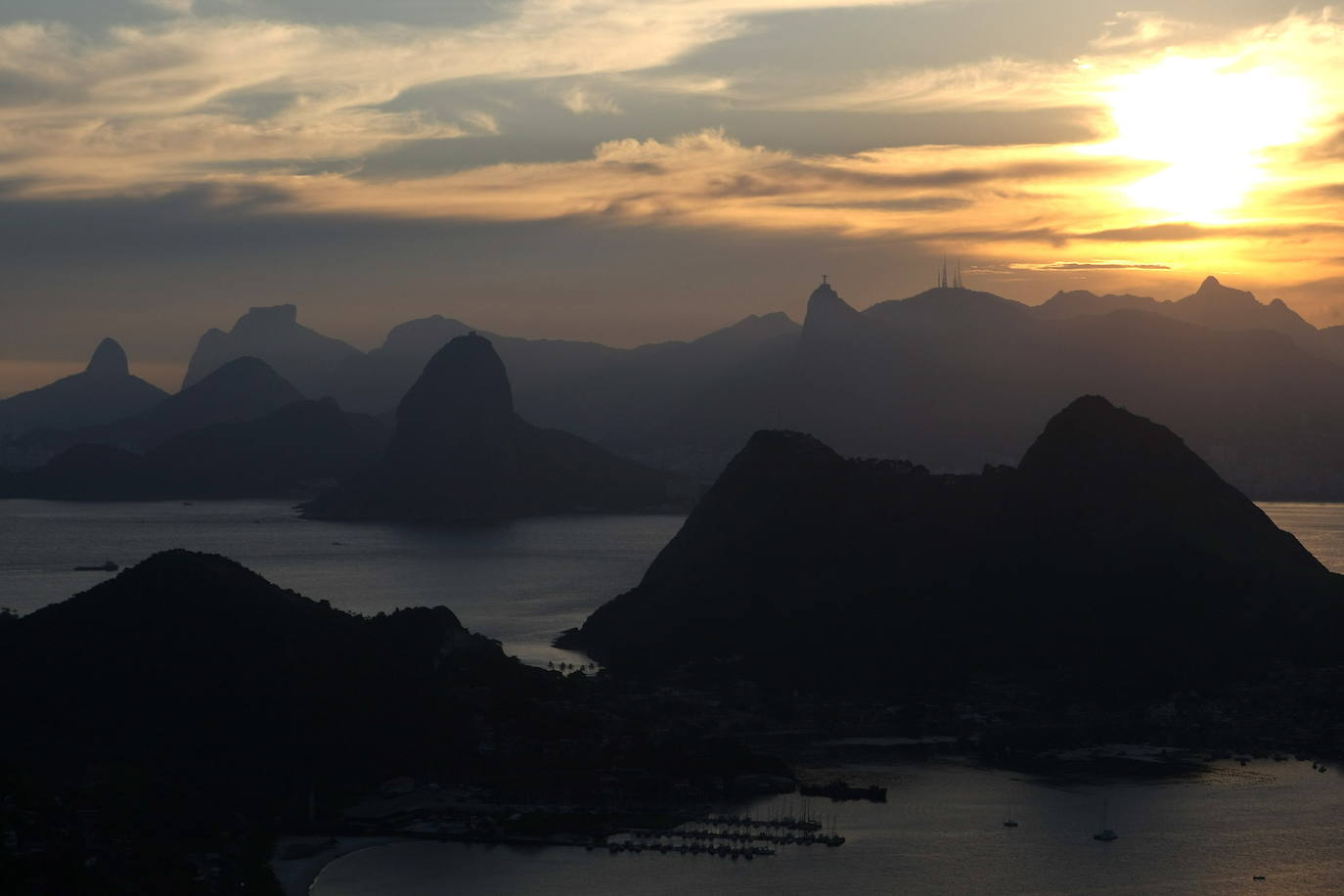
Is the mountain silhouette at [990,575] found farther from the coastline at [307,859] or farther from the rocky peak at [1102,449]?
the coastline at [307,859]

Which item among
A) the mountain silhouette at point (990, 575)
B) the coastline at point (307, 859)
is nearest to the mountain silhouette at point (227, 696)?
the coastline at point (307, 859)

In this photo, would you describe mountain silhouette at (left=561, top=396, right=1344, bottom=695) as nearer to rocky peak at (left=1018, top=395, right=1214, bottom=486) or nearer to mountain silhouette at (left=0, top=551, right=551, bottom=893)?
rocky peak at (left=1018, top=395, right=1214, bottom=486)

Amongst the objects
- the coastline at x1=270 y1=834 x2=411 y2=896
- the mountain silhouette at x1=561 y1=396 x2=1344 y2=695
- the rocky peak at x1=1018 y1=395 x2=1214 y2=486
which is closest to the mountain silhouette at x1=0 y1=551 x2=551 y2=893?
the coastline at x1=270 y1=834 x2=411 y2=896

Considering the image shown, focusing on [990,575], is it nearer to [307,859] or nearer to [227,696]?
[227,696]

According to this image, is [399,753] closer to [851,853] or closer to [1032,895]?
[851,853]

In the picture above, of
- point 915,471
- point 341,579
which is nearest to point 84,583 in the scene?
point 341,579

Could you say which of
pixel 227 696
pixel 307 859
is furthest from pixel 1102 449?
pixel 307 859
